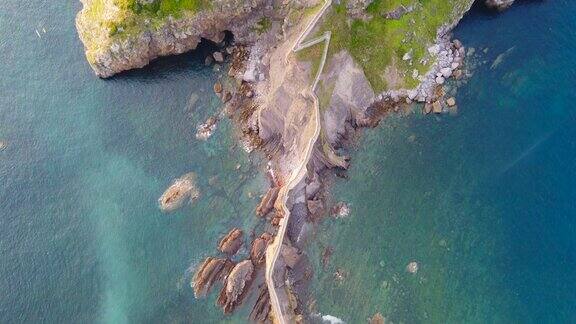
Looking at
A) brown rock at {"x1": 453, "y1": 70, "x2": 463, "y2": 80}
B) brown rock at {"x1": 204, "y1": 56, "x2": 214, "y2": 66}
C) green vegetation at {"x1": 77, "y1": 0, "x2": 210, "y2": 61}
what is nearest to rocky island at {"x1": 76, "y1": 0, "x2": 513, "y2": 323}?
brown rock at {"x1": 453, "y1": 70, "x2": 463, "y2": 80}

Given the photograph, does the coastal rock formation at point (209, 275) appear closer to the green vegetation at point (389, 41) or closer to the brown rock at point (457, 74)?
the green vegetation at point (389, 41)

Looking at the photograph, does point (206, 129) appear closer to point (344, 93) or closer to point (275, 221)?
point (275, 221)

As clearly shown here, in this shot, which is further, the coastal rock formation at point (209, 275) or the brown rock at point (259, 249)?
the brown rock at point (259, 249)

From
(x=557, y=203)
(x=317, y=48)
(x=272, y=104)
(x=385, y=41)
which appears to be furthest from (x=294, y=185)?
(x=557, y=203)

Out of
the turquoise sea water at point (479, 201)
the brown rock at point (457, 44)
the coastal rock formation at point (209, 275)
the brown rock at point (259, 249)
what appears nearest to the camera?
the turquoise sea water at point (479, 201)

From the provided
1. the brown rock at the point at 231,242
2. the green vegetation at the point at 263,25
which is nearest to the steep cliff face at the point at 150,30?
the green vegetation at the point at 263,25

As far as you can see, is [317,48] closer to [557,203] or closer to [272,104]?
[272,104]

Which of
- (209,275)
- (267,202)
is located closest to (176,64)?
(267,202)

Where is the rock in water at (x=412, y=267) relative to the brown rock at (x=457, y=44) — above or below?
below
